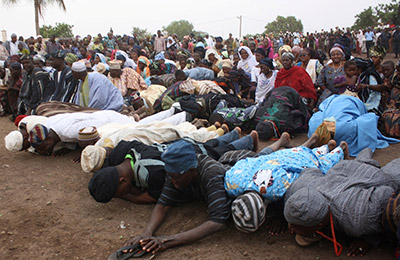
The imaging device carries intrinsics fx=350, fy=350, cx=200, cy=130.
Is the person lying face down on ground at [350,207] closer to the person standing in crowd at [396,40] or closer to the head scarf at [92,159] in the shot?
the head scarf at [92,159]

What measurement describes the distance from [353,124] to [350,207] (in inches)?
100

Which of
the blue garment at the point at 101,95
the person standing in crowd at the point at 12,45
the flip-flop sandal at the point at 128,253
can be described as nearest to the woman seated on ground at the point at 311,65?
the blue garment at the point at 101,95

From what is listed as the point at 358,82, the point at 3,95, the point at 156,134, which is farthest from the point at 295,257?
the point at 3,95

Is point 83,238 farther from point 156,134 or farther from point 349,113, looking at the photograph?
point 349,113

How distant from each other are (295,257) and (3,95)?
8.44 m

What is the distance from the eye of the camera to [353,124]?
15.9ft

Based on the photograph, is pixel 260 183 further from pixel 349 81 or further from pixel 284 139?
pixel 349 81

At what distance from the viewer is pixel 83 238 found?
3.30 m

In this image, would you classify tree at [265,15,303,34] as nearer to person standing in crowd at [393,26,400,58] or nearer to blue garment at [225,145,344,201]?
person standing in crowd at [393,26,400,58]

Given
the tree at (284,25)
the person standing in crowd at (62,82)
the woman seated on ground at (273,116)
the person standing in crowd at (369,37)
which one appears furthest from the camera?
the tree at (284,25)

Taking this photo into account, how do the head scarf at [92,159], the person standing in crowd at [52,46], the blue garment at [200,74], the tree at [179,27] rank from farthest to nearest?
1. the tree at [179,27]
2. the person standing in crowd at [52,46]
3. the blue garment at [200,74]
4. the head scarf at [92,159]

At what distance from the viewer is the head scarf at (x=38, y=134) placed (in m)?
5.11

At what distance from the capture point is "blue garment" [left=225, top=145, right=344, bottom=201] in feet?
9.80

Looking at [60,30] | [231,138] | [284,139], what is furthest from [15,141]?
[60,30]
